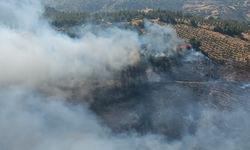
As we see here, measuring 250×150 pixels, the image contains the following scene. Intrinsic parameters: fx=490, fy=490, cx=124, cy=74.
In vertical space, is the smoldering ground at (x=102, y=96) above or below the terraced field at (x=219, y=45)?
above

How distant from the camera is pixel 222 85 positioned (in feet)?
253

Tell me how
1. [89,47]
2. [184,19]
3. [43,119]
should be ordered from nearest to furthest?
[43,119]
[89,47]
[184,19]

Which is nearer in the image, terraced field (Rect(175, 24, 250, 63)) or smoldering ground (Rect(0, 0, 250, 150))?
smoldering ground (Rect(0, 0, 250, 150))

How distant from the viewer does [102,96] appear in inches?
2667

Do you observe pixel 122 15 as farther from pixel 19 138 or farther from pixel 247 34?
pixel 19 138

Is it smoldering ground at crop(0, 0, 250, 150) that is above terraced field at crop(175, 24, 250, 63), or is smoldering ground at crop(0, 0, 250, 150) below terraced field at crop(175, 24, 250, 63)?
above

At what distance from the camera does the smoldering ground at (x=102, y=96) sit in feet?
186

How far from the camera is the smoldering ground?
5662cm

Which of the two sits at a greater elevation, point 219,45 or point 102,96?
point 102,96

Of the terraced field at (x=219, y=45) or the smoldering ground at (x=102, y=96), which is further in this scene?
the terraced field at (x=219, y=45)

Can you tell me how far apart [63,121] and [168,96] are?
712 inches

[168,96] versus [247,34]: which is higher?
[168,96]

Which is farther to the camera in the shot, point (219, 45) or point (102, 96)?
point (219, 45)

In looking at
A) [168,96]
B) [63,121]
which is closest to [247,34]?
[168,96]
